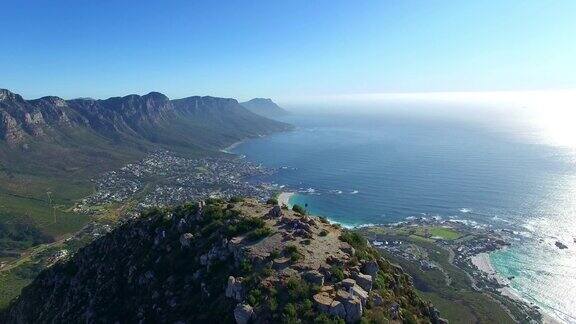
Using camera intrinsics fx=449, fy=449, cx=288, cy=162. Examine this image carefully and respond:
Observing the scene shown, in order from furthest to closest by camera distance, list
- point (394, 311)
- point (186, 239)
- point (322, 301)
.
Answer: point (186, 239)
point (394, 311)
point (322, 301)

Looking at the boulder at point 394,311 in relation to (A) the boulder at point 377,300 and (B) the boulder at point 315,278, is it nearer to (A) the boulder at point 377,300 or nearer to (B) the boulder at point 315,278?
(A) the boulder at point 377,300

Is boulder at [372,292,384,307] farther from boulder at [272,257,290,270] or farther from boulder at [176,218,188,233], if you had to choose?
boulder at [176,218,188,233]

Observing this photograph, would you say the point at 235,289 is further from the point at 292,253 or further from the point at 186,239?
the point at 186,239

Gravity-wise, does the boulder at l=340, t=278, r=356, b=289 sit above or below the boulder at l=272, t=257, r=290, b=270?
below

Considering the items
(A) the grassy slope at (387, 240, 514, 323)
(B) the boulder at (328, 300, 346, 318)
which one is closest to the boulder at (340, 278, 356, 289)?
(B) the boulder at (328, 300, 346, 318)

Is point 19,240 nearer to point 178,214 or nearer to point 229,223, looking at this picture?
point 178,214

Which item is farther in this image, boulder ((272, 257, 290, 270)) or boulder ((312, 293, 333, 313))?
boulder ((272, 257, 290, 270))

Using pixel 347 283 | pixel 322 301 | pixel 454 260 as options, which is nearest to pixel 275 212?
pixel 347 283
